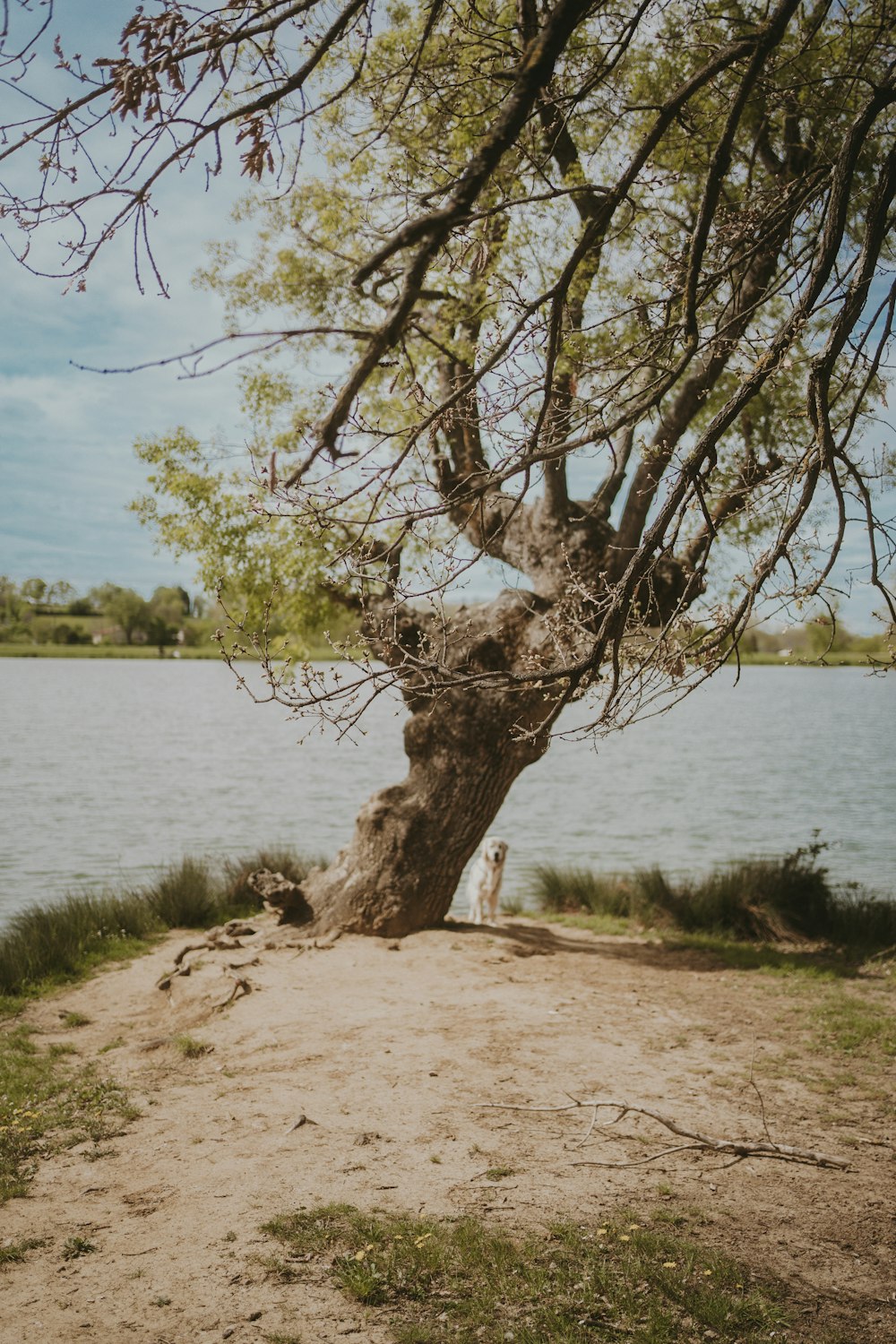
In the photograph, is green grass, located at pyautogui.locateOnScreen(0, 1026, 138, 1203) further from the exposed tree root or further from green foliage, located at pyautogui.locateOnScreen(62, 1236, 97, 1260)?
the exposed tree root

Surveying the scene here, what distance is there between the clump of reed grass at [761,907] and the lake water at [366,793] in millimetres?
1845

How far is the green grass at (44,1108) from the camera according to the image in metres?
4.99

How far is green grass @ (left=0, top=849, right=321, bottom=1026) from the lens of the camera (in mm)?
8805

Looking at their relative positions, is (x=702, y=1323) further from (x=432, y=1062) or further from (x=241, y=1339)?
(x=432, y=1062)

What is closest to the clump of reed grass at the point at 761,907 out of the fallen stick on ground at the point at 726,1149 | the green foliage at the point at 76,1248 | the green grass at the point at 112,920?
the green grass at the point at 112,920

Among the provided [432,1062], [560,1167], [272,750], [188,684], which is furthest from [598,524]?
[188,684]

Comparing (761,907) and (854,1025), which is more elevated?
(854,1025)

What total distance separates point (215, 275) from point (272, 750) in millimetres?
25295

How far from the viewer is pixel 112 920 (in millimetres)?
10391

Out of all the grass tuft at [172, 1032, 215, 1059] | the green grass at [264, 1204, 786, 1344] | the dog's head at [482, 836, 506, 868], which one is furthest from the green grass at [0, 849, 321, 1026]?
the green grass at [264, 1204, 786, 1344]

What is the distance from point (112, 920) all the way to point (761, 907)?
6.95m

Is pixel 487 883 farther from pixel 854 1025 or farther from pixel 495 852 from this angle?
pixel 854 1025

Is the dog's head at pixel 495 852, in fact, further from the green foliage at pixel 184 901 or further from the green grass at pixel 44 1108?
the green grass at pixel 44 1108

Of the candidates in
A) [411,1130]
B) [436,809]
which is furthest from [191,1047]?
[436,809]
